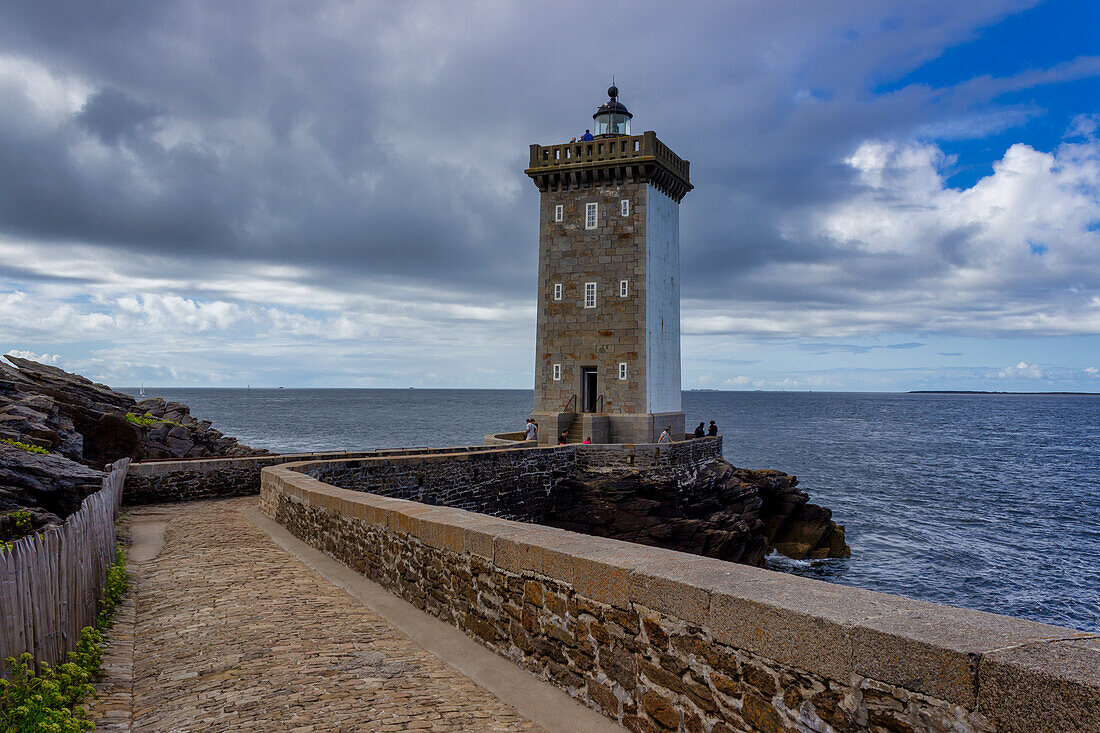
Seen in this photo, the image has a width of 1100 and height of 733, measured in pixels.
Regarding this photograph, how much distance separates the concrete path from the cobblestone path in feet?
0.04

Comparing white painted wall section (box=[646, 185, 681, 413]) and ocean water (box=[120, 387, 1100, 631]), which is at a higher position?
white painted wall section (box=[646, 185, 681, 413])

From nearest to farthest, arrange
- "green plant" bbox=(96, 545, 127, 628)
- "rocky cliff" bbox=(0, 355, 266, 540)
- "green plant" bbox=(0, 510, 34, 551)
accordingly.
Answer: "green plant" bbox=(96, 545, 127, 628)
"green plant" bbox=(0, 510, 34, 551)
"rocky cliff" bbox=(0, 355, 266, 540)

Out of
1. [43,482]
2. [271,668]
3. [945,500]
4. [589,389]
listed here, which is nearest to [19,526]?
[43,482]

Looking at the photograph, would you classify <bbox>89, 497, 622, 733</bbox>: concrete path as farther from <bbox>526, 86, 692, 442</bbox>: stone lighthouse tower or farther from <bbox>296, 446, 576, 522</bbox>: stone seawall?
<bbox>526, 86, 692, 442</bbox>: stone lighthouse tower

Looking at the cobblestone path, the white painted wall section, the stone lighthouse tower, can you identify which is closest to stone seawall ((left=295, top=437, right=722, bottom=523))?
the stone lighthouse tower

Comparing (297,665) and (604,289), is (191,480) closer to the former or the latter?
(297,665)

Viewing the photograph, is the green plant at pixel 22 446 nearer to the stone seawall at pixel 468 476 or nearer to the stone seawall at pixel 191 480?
the stone seawall at pixel 191 480

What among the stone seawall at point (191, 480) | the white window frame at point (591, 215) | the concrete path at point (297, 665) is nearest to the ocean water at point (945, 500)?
the white window frame at point (591, 215)

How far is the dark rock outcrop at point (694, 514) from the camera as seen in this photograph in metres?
23.7

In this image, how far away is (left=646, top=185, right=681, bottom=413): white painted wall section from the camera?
27.2 m

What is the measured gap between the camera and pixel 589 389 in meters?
28.0

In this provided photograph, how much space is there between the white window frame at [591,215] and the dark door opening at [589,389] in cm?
556

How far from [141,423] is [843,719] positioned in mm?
27848

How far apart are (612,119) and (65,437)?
2279cm
